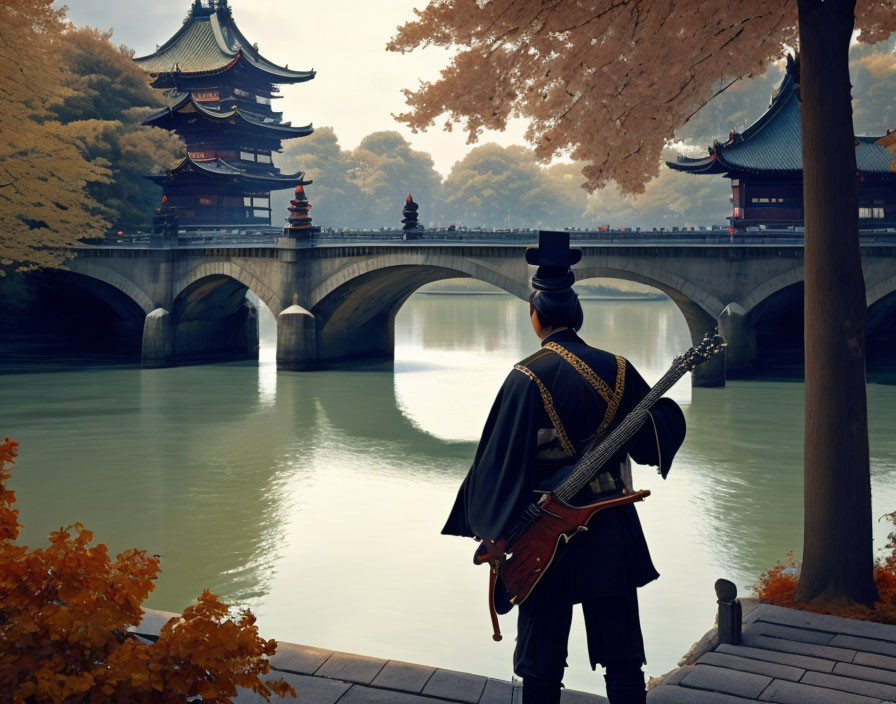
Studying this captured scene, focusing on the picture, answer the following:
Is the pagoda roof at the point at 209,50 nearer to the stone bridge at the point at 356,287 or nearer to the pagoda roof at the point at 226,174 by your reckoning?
the pagoda roof at the point at 226,174

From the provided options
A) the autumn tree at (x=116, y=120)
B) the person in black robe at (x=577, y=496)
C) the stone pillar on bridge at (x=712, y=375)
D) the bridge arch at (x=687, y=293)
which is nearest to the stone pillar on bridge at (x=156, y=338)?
the autumn tree at (x=116, y=120)

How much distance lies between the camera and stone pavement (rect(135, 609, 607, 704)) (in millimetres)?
4645

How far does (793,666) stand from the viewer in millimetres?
5152

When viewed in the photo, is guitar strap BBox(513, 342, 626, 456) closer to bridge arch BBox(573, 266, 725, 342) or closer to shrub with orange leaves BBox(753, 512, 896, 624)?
shrub with orange leaves BBox(753, 512, 896, 624)

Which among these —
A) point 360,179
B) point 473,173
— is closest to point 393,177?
point 360,179

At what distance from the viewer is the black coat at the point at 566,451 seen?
4066mm

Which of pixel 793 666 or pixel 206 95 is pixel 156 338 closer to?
pixel 206 95

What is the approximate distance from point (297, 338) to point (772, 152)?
17.5m

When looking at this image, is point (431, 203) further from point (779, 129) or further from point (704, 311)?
point (704, 311)

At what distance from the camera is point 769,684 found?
4.82m

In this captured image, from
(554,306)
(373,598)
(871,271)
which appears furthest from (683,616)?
(871,271)

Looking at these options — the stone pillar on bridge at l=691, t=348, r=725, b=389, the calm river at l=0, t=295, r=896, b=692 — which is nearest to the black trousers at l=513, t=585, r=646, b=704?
the calm river at l=0, t=295, r=896, b=692

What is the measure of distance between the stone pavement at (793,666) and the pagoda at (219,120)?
34.9 m

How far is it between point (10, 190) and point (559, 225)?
6327cm
